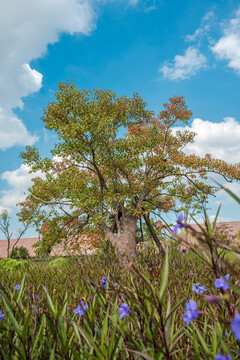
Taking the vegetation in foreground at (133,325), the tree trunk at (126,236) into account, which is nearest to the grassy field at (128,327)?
the vegetation in foreground at (133,325)

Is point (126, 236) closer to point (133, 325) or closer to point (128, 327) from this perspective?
point (133, 325)

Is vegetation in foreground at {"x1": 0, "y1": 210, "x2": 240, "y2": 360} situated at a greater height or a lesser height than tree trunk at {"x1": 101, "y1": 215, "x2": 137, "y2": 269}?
lesser

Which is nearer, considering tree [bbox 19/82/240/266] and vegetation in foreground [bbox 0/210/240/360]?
vegetation in foreground [bbox 0/210/240/360]

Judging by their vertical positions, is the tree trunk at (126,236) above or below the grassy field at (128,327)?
above

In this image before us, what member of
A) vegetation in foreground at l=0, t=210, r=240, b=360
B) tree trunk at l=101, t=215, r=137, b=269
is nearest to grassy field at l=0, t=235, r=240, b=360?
vegetation in foreground at l=0, t=210, r=240, b=360

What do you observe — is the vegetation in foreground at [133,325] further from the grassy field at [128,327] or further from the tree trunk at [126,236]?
the tree trunk at [126,236]

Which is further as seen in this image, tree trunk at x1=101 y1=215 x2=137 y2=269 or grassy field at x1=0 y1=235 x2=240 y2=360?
tree trunk at x1=101 y1=215 x2=137 y2=269

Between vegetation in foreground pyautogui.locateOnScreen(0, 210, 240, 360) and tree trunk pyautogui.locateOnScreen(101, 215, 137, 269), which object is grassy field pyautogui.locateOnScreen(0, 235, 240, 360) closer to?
vegetation in foreground pyautogui.locateOnScreen(0, 210, 240, 360)

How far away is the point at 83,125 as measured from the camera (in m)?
10.5

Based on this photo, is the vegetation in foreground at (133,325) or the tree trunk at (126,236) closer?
the vegetation in foreground at (133,325)

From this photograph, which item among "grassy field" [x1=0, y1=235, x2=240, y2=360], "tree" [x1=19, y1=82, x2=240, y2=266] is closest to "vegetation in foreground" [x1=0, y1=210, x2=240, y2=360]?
"grassy field" [x1=0, y1=235, x2=240, y2=360]

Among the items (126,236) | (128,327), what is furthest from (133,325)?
(126,236)

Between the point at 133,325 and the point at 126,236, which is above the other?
the point at 126,236

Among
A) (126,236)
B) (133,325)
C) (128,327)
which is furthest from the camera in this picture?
(126,236)
